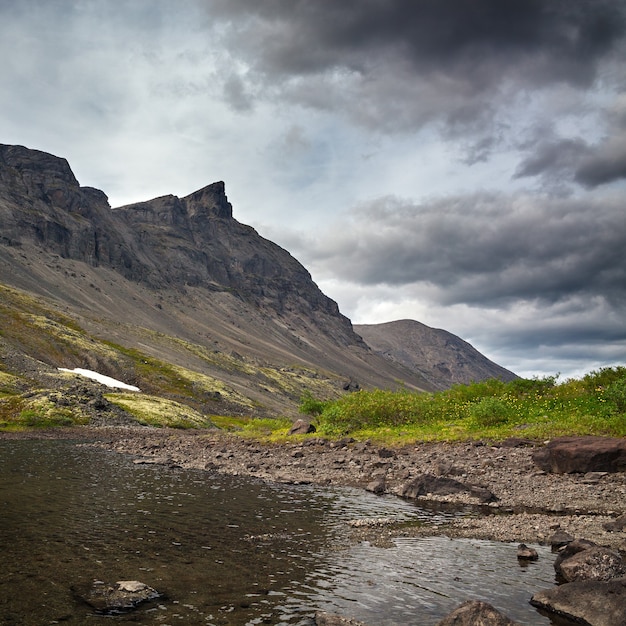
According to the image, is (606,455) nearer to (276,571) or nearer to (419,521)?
(419,521)

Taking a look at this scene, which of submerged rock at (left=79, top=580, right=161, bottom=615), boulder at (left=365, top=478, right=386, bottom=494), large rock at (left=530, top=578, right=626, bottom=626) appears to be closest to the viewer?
large rock at (left=530, top=578, right=626, bottom=626)

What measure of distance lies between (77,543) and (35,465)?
2062 centimetres

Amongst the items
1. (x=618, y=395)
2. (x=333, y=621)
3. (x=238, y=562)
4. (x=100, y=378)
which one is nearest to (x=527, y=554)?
(x=333, y=621)

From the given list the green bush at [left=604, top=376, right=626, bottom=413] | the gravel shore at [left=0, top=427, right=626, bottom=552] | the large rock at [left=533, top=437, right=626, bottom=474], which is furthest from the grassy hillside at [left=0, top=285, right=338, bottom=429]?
the green bush at [left=604, top=376, right=626, bottom=413]

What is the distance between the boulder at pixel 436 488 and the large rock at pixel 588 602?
1132 centimetres

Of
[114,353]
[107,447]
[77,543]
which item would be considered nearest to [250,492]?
[77,543]

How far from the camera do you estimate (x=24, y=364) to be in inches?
4094

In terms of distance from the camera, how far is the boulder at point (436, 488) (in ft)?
72.0

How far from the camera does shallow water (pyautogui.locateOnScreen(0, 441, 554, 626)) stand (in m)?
10.0

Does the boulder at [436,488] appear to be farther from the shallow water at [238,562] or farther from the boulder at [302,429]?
the boulder at [302,429]

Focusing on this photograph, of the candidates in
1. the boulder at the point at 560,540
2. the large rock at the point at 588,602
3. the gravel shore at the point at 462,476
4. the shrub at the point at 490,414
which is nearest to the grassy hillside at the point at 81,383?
the gravel shore at the point at 462,476

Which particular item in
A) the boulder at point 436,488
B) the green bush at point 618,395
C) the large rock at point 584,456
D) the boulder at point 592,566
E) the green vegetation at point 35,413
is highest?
the green bush at point 618,395

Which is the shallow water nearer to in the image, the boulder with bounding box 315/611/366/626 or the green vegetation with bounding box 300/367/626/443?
the boulder with bounding box 315/611/366/626

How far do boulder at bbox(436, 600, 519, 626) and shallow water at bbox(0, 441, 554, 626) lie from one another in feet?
3.30
